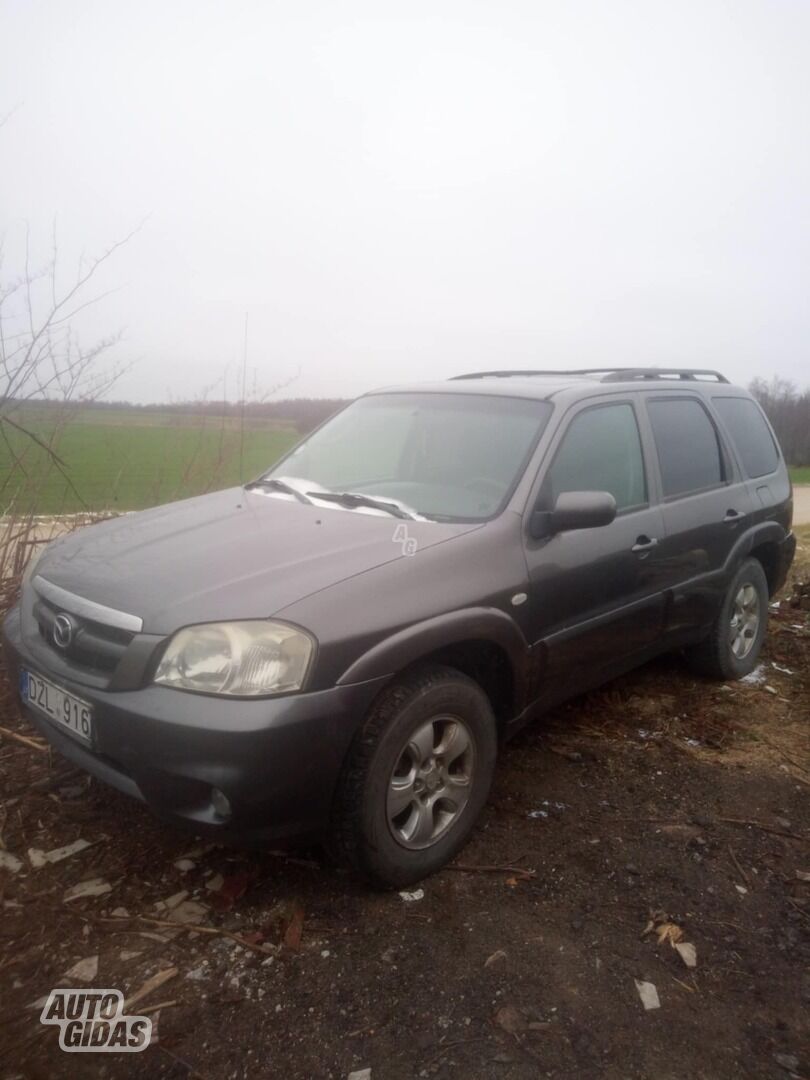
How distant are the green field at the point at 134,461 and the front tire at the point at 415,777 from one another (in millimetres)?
2717

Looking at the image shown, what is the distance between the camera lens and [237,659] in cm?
221

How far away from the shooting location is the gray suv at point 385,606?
2.21 m

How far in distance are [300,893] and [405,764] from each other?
0.57 metres

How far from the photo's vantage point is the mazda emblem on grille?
2.50 meters

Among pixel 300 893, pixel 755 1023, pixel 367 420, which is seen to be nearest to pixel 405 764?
pixel 300 893

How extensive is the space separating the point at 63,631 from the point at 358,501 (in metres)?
1.23

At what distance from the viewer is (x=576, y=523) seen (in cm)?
289

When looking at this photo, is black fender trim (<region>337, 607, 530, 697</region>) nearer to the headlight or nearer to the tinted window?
the headlight

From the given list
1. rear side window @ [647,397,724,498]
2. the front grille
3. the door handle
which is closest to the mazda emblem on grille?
the front grille

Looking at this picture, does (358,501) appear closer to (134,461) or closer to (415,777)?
(415,777)

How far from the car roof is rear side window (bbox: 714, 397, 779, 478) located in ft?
0.39

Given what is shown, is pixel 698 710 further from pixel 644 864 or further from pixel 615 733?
pixel 644 864

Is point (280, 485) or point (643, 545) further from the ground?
point (280, 485)

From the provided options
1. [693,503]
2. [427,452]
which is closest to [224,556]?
[427,452]
